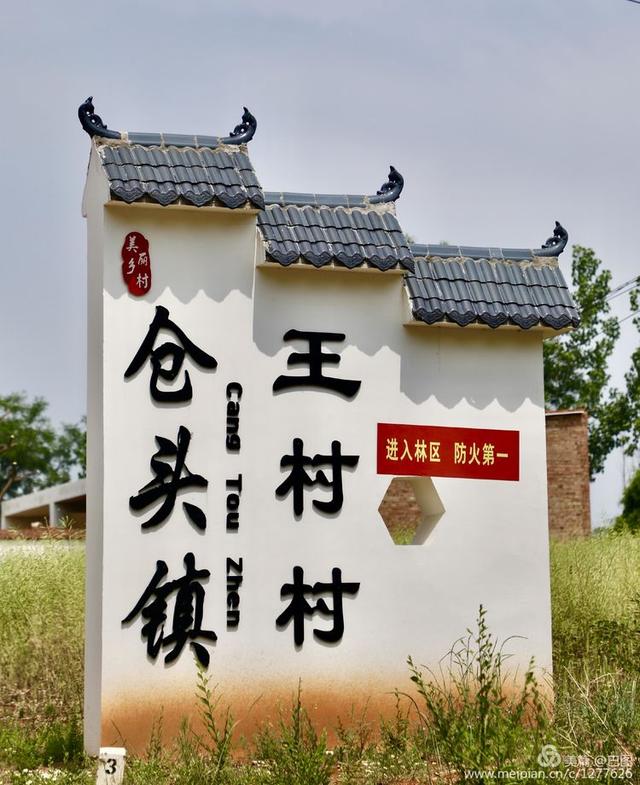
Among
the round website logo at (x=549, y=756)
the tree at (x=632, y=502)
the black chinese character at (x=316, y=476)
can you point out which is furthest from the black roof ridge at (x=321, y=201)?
the tree at (x=632, y=502)

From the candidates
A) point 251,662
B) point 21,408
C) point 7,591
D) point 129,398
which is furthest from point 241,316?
point 21,408

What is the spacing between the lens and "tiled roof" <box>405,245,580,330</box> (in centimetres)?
849

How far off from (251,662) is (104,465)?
1.61 m

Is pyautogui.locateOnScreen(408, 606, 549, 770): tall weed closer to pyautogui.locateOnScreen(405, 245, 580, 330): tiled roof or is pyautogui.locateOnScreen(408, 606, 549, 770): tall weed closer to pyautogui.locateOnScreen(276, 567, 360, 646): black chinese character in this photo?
pyautogui.locateOnScreen(276, 567, 360, 646): black chinese character

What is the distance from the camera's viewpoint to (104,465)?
776cm

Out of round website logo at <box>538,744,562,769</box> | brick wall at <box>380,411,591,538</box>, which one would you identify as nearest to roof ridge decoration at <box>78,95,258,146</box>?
round website logo at <box>538,744,562,769</box>

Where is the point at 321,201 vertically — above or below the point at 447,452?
above

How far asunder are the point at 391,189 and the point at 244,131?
3.81 ft

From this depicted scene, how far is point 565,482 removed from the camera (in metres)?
19.7

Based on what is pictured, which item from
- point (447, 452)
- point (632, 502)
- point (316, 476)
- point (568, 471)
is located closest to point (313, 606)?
point (316, 476)

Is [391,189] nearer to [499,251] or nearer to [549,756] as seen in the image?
[499,251]

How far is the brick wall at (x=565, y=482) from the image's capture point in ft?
62.4

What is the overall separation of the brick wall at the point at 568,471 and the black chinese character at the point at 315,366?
11.4 meters

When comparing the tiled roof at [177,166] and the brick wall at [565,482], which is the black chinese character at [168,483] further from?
the brick wall at [565,482]
